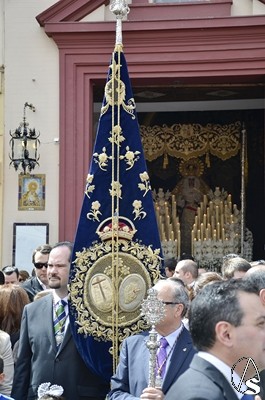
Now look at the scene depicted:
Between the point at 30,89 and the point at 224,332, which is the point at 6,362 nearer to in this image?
the point at 224,332

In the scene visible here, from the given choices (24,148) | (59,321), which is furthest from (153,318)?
(24,148)

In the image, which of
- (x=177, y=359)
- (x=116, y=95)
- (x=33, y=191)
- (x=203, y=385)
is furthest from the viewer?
(x=33, y=191)

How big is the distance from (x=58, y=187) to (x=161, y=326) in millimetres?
7494

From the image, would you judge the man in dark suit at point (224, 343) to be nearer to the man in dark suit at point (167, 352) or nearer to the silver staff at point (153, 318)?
the silver staff at point (153, 318)

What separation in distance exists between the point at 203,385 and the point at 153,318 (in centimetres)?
185

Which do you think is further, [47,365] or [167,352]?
[47,365]

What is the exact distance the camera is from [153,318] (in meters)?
4.73

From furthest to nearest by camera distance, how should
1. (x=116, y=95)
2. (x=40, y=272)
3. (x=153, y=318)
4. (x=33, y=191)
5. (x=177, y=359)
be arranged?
(x=33, y=191) → (x=40, y=272) → (x=116, y=95) → (x=177, y=359) → (x=153, y=318)

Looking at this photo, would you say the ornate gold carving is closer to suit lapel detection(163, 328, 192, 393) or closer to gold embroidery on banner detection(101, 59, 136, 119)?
gold embroidery on banner detection(101, 59, 136, 119)

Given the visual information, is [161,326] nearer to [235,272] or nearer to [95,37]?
[235,272]

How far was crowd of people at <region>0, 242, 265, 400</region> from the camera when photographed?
120 inches

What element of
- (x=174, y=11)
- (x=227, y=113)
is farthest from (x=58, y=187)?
(x=227, y=113)

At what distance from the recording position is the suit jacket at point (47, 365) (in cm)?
556

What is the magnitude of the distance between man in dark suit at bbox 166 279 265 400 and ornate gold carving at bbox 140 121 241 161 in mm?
11938
